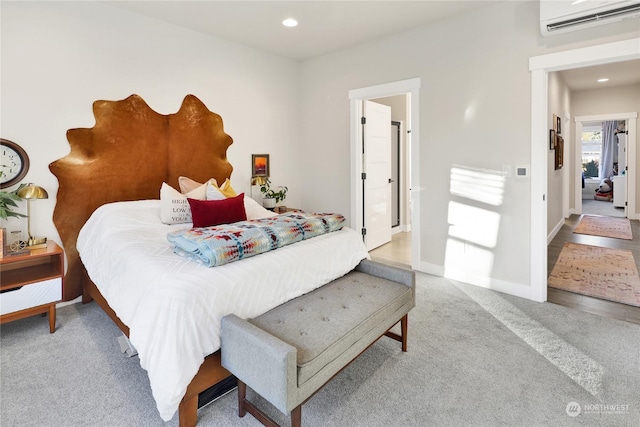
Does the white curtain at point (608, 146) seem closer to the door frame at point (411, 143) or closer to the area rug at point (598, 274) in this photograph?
the area rug at point (598, 274)

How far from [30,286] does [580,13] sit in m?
4.65

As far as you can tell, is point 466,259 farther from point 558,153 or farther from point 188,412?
point 558,153

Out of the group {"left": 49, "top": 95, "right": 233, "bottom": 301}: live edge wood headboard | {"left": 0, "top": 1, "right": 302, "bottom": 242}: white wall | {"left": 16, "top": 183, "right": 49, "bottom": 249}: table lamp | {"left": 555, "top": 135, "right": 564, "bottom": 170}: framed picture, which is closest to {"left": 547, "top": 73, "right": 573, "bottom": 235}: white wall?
{"left": 555, "top": 135, "right": 564, "bottom": 170}: framed picture

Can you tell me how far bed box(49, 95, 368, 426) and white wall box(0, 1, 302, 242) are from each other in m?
0.12

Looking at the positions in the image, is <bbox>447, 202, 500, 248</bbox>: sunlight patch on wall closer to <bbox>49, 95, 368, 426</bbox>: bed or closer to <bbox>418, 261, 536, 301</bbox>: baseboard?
→ <bbox>418, 261, 536, 301</bbox>: baseboard

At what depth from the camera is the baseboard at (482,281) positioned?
330cm

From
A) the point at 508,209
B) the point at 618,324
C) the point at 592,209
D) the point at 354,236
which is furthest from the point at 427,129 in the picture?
Answer: the point at 592,209

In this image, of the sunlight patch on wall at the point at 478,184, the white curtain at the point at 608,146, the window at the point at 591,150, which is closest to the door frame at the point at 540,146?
the sunlight patch on wall at the point at 478,184

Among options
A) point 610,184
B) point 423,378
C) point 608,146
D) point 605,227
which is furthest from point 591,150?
point 423,378

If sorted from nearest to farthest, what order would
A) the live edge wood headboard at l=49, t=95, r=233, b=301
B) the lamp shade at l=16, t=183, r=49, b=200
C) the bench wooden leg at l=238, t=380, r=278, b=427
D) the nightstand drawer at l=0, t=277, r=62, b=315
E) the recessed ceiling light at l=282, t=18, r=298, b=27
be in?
the bench wooden leg at l=238, t=380, r=278, b=427
the nightstand drawer at l=0, t=277, r=62, b=315
the lamp shade at l=16, t=183, r=49, b=200
the live edge wood headboard at l=49, t=95, r=233, b=301
the recessed ceiling light at l=282, t=18, r=298, b=27

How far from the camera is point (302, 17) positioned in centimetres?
354

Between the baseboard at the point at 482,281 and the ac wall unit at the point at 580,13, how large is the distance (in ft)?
7.42

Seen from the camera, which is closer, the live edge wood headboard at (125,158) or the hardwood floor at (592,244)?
the hardwood floor at (592,244)

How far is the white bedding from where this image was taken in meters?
1.58
